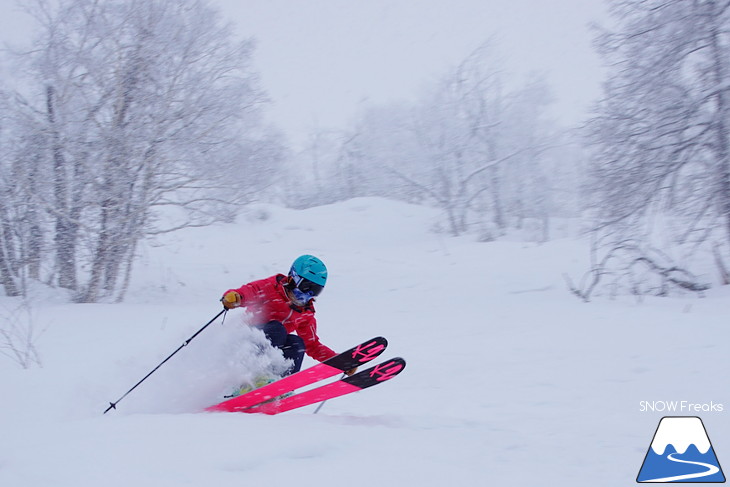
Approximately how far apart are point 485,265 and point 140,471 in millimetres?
11680

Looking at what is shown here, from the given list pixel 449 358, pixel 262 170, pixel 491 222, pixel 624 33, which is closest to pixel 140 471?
pixel 449 358

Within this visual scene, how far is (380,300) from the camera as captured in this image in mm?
11453

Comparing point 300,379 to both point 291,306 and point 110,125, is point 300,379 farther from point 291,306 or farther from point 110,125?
point 110,125

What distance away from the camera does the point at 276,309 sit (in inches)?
178

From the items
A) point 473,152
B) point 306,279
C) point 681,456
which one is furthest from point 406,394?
point 473,152

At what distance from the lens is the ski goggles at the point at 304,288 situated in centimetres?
445

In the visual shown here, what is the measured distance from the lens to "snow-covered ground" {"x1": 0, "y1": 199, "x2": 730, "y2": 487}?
2.55 metres

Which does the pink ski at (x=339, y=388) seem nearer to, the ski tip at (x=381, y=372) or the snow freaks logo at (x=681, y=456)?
the ski tip at (x=381, y=372)

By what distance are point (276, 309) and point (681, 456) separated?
9.94 ft

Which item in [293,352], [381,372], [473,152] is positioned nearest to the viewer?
[381,372]

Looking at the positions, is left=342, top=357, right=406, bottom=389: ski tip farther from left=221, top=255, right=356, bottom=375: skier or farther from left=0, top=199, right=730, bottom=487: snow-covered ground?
left=221, top=255, right=356, bottom=375: skier

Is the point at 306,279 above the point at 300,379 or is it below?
above

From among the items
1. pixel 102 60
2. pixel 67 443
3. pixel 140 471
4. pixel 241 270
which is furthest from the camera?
pixel 241 270

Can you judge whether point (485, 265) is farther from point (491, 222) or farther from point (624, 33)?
point (491, 222)
